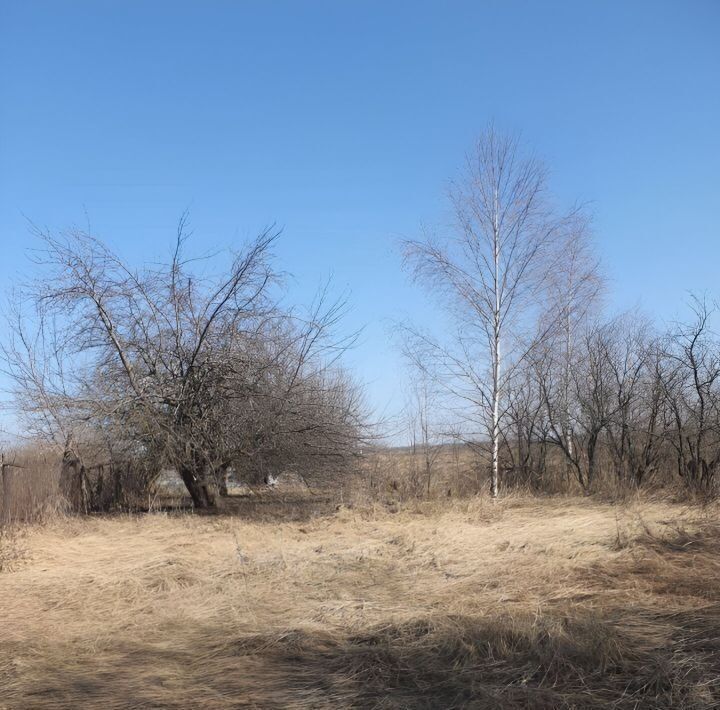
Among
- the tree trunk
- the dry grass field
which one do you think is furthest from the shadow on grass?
the tree trunk

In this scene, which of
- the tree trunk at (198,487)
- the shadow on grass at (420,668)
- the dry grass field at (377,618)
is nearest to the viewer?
the shadow on grass at (420,668)

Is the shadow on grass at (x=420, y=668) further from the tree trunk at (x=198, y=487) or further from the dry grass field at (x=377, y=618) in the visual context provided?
the tree trunk at (x=198, y=487)

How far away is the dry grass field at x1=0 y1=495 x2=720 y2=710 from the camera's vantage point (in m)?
3.98

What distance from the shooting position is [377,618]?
218 inches

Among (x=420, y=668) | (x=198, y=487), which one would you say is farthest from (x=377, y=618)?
(x=198, y=487)

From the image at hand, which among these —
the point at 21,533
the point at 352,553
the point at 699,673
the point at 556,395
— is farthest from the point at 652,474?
the point at 21,533

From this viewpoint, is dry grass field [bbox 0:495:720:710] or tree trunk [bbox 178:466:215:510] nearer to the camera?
dry grass field [bbox 0:495:720:710]

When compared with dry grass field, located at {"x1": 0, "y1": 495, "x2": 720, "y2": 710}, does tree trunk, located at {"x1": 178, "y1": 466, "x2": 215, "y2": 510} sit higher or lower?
higher

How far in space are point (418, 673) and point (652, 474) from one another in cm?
1181

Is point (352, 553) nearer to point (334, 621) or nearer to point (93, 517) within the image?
point (334, 621)

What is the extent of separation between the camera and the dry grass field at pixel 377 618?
3.98 meters

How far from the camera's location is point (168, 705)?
3906 millimetres

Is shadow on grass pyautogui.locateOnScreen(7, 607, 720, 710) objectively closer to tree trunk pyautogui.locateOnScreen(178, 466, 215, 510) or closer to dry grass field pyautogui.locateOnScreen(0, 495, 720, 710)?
dry grass field pyautogui.locateOnScreen(0, 495, 720, 710)

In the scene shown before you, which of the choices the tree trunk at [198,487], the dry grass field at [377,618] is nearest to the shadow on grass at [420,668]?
the dry grass field at [377,618]
